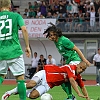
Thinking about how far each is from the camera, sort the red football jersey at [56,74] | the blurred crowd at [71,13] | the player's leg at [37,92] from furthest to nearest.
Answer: the blurred crowd at [71,13] < the red football jersey at [56,74] < the player's leg at [37,92]

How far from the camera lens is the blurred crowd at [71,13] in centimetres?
3434

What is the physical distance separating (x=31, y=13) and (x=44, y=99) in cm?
2366

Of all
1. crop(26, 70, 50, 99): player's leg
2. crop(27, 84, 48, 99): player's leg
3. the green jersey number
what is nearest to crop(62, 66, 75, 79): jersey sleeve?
crop(26, 70, 50, 99): player's leg

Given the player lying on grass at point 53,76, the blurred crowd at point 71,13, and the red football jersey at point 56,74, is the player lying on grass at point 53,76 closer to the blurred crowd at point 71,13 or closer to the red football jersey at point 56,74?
the red football jersey at point 56,74

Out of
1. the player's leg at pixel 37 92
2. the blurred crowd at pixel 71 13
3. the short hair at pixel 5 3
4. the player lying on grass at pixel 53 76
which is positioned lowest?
the blurred crowd at pixel 71 13

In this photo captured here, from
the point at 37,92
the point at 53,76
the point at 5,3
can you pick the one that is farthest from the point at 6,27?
the point at 53,76

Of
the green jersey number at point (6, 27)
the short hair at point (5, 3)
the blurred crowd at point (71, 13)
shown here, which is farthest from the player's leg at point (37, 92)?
the blurred crowd at point (71, 13)

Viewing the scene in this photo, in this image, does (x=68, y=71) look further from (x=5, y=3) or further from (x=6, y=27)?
(x=5, y=3)

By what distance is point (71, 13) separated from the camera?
35438 millimetres

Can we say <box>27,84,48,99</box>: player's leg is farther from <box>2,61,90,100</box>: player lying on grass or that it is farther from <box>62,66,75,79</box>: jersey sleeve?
<box>62,66,75,79</box>: jersey sleeve

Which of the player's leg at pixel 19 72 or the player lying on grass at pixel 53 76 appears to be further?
the player lying on grass at pixel 53 76

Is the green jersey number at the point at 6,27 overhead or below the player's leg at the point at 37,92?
overhead

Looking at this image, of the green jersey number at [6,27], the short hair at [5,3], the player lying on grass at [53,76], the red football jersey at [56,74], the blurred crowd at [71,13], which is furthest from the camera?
the blurred crowd at [71,13]

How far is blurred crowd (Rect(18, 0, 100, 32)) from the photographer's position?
3434 centimetres
